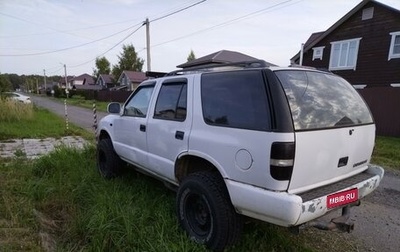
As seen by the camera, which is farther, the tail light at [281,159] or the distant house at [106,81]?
the distant house at [106,81]

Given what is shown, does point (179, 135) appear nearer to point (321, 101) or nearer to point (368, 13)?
point (321, 101)

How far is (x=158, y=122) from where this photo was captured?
3.61 m

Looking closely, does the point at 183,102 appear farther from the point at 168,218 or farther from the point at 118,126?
the point at 118,126

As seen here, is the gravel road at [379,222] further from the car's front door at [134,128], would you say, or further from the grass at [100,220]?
the car's front door at [134,128]

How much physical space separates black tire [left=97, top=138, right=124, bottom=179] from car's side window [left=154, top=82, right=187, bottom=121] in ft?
4.98

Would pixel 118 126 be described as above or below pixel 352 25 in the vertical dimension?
below

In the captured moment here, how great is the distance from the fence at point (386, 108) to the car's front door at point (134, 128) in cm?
1079

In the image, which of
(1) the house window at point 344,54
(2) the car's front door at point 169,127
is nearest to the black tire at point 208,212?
(2) the car's front door at point 169,127

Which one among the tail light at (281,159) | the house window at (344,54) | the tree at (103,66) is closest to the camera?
the tail light at (281,159)

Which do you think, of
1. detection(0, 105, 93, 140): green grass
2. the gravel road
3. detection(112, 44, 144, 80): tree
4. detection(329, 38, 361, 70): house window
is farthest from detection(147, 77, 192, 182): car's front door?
detection(112, 44, 144, 80): tree

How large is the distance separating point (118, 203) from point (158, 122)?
1167 millimetres

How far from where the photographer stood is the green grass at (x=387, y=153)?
7146 millimetres

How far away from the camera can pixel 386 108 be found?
11555mm

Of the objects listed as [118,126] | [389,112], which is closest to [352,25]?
[389,112]
